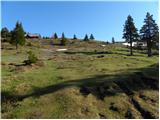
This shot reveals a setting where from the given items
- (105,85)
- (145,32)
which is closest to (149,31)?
(145,32)

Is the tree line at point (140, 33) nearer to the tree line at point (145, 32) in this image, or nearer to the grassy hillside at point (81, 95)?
the tree line at point (145, 32)

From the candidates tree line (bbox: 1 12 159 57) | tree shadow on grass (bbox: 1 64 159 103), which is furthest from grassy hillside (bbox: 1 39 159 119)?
tree line (bbox: 1 12 159 57)

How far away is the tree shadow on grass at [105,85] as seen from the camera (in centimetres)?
2481

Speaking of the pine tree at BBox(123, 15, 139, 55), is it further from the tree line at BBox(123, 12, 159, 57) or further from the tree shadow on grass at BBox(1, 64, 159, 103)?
the tree shadow on grass at BBox(1, 64, 159, 103)

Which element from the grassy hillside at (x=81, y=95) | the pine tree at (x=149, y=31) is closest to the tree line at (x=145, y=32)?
the pine tree at (x=149, y=31)

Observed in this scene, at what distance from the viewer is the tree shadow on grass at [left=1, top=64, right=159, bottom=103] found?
24.8 meters

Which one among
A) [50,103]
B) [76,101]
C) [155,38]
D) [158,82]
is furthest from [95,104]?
[155,38]

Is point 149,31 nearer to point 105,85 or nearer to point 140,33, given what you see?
point 140,33

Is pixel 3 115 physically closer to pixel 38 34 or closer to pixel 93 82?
pixel 93 82

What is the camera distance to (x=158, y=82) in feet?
91.7

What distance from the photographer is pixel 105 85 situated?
2648 cm

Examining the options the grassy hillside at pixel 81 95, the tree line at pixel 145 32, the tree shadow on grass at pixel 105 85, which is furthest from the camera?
the tree line at pixel 145 32

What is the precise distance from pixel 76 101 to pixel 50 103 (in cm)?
212

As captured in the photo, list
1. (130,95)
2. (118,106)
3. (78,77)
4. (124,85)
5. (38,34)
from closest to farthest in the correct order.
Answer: (118,106)
(130,95)
(124,85)
(78,77)
(38,34)
